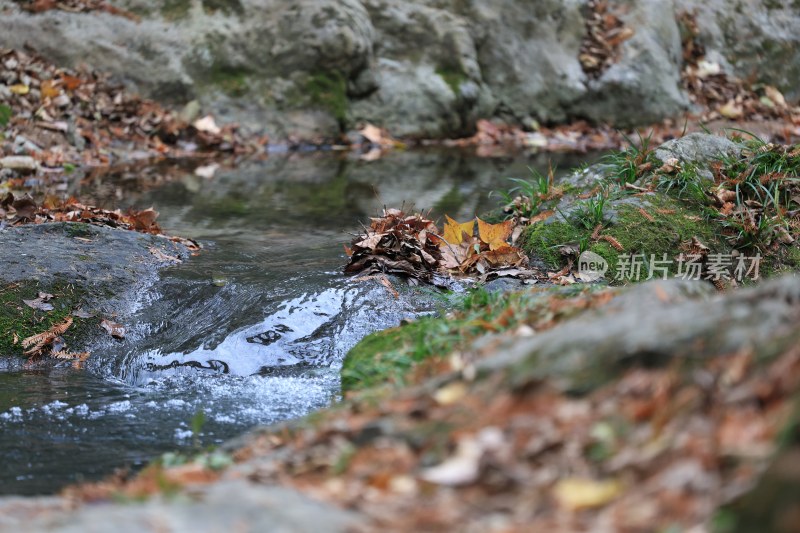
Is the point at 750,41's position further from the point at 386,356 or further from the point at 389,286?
the point at 386,356

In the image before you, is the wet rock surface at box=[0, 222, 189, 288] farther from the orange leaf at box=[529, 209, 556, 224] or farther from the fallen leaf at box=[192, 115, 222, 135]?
the fallen leaf at box=[192, 115, 222, 135]

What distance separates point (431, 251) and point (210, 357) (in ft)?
5.17

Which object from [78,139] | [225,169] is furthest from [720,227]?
[78,139]

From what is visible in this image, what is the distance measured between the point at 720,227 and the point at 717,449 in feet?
12.7

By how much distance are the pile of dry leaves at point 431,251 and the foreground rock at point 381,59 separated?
744cm

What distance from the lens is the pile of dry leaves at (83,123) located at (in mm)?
10094

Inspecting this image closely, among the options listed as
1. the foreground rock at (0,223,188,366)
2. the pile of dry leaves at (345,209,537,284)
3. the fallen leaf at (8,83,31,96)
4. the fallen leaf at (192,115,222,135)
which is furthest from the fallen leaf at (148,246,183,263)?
the fallen leaf at (192,115,222,135)

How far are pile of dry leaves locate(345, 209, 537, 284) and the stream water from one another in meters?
0.20

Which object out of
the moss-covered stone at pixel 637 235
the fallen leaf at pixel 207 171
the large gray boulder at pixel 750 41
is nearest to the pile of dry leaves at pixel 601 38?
the large gray boulder at pixel 750 41

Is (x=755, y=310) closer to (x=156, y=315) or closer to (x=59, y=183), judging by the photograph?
(x=156, y=315)

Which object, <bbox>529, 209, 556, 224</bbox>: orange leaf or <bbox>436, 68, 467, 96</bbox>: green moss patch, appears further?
<bbox>436, 68, 467, 96</bbox>: green moss patch

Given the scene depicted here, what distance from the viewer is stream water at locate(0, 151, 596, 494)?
11.1 feet

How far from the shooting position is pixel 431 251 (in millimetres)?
5223

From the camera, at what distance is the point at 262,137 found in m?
12.2
